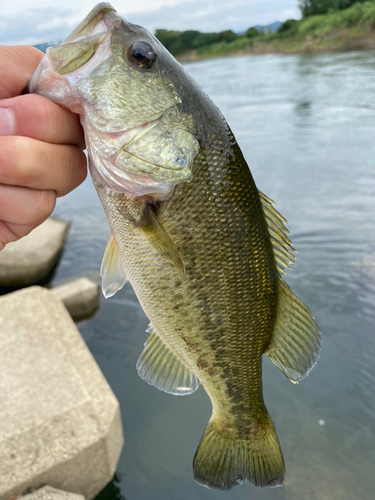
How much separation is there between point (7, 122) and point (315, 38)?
41.8 m

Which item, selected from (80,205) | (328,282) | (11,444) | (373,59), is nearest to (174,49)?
(373,59)

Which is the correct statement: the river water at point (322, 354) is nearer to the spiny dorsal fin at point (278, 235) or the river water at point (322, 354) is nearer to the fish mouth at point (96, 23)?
the spiny dorsal fin at point (278, 235)

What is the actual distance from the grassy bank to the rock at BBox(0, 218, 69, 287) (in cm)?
2682

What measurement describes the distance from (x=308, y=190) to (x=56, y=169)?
23.3 ft

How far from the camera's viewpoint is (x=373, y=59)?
19.7 meters

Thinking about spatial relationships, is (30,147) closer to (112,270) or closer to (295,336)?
(112,270)

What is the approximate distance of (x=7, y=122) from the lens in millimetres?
1067

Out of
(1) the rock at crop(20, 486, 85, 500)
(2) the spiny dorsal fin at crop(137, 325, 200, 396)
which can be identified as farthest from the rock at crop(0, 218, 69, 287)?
(2) the spiny dorsal fin at crop(137, 325, 200, 396)

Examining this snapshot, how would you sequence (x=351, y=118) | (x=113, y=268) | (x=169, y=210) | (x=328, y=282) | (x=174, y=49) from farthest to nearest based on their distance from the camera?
1. (x=174, y=49)
2. (x=351, y=118)
3. (x=328, y=282)
4. (x=113, y=268)
5. (x=169, y=210)

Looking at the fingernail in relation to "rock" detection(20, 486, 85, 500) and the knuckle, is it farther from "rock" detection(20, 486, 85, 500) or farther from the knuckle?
"rock" detection(20, 486, 85, 500)

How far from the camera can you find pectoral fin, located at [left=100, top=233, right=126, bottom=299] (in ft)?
4.74

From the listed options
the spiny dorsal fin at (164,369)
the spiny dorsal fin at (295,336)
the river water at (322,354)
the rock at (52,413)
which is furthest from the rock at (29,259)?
the spiny dorsal fin at (295,336)

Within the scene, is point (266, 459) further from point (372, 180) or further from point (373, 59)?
point (373, 59)

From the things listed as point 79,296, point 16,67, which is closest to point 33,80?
point 16,67
